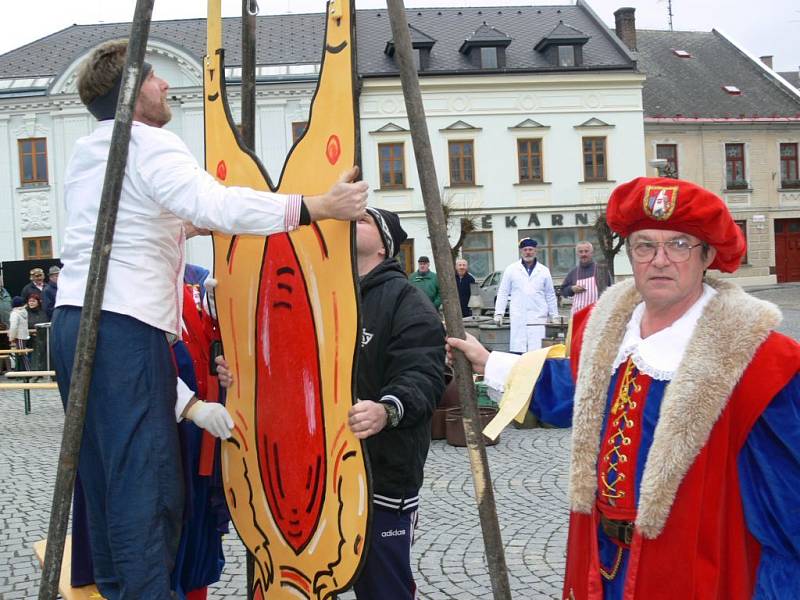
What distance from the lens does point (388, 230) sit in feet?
9.50

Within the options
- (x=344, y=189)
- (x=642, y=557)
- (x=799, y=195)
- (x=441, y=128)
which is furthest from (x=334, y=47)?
(x=799, y=195)

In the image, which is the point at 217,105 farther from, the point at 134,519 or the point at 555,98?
the point at 555,98

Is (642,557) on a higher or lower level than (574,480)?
lower

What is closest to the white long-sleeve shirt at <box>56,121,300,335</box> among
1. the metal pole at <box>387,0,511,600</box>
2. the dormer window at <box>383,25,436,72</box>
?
the metal pole at <box>387,0,511,600</box>

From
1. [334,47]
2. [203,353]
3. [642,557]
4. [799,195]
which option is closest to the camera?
[642,557]

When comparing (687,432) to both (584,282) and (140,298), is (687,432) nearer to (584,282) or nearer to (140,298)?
(140,298)

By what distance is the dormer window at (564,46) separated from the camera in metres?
27.9

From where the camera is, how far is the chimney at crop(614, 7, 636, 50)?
32.3 metres

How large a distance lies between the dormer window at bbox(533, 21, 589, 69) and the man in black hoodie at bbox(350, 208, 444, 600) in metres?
26.7

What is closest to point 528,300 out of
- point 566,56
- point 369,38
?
point 566,56

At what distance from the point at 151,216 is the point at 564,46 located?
2771 cm

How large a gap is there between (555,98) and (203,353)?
85.7ft

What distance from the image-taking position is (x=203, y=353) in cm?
299

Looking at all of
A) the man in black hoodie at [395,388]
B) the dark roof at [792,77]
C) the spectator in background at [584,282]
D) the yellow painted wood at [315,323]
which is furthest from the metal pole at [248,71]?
the dark roof at [792,77]
